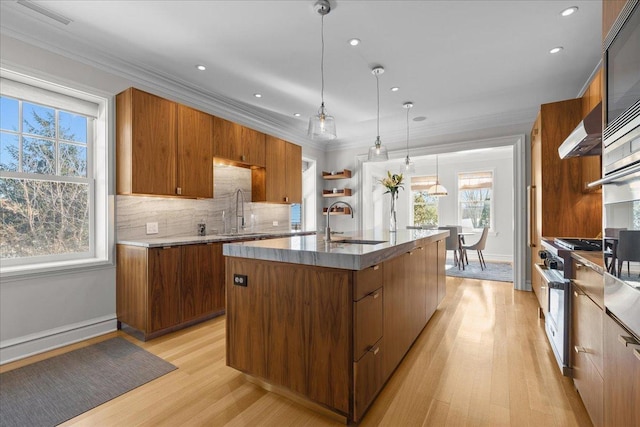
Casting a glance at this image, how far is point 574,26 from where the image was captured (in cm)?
247

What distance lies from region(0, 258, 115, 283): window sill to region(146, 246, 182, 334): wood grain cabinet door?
64 cm

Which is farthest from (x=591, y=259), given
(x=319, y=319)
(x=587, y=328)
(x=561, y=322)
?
(x=319, y=319)

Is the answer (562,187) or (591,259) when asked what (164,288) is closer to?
(591,259)

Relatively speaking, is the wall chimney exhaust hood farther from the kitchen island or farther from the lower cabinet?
the kitchen island

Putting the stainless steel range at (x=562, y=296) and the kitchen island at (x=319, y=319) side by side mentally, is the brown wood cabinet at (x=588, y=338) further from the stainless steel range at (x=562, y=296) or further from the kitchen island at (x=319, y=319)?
the kitchen island at (x=319, y=319)

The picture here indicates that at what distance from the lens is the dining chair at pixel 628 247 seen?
1.00 meters

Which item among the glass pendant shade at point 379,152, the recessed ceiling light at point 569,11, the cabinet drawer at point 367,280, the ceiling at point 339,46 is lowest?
the cabinet drawer at point 367,280

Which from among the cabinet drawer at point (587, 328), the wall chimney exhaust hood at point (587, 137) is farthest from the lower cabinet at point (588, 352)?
the wall chimney exhaust hood at point (587, 137)

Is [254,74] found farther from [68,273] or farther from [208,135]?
[68,273]

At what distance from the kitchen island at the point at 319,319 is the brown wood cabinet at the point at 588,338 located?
3.28 feet

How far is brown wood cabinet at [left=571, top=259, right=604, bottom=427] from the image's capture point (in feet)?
4.59

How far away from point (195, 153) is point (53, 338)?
2116 millimetres

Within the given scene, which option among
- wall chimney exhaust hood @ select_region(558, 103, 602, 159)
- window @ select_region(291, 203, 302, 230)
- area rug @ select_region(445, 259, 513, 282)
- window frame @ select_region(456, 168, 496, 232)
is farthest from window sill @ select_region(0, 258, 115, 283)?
window frame @ select_region(456, 168, 496, 232)

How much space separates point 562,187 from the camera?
314cm
